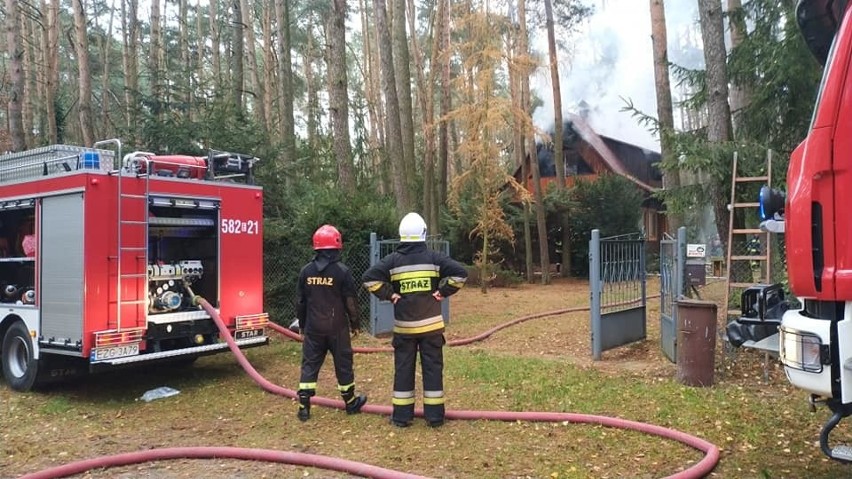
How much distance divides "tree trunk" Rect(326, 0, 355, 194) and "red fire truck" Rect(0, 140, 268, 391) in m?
5.00

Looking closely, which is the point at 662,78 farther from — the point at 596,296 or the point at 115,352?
the point at 115,352

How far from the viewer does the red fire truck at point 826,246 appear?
3.15 metres

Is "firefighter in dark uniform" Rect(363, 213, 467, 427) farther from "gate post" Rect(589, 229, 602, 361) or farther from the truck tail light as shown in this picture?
"gate post" Rect(589, 229, 602, 361)

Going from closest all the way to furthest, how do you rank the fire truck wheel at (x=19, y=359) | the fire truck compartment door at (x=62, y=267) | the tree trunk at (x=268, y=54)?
the fire truck compartment door at (x=62, y=267) < the fire truck wheel at (x=19, y=359) < the tree trunk at (x=268, y=54)

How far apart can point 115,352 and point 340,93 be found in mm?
8094

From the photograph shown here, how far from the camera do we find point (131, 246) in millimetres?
6879

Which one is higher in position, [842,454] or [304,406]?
[842,454]

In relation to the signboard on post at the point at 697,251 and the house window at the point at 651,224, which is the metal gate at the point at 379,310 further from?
the house window at the point at 651,224

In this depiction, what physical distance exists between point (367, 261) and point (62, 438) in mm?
6431

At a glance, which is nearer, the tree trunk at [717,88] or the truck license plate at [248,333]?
the truck license plate at [248,333]

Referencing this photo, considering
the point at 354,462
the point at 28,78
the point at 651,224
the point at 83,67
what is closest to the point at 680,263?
the point at 354,462

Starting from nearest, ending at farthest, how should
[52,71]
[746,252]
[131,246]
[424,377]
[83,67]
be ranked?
[424,377], [131,246], [746,252], [83,67], [52,71]

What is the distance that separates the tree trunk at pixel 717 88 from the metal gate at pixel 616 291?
1368mm

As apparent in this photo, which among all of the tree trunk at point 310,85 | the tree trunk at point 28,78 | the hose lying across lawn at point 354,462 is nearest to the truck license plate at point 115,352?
the hose lying across lawn at point 354,462
